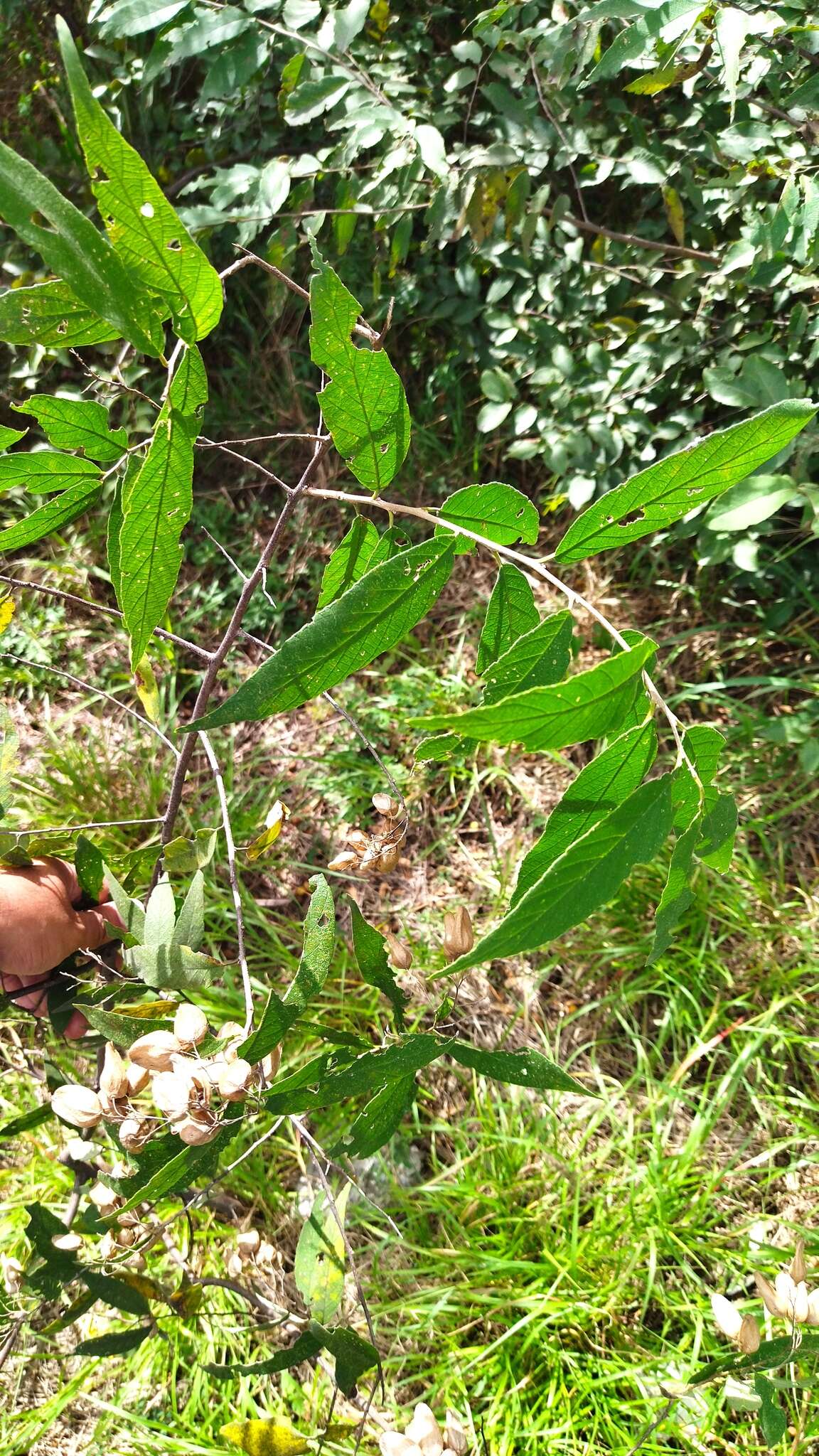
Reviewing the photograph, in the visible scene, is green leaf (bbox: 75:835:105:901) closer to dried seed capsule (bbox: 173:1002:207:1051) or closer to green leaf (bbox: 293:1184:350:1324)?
dried seed capsule (bbox: 173:1002:207:1051)

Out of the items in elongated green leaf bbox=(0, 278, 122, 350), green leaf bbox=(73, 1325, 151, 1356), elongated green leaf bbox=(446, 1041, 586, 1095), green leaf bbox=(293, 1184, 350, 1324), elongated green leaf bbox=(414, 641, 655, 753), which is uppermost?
elongated green leaf bbox=(0, 278, 122, 350)

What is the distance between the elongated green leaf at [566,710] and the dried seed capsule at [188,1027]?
15.9 inches

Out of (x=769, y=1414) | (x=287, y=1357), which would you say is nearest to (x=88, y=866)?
(x=287, y=1357)

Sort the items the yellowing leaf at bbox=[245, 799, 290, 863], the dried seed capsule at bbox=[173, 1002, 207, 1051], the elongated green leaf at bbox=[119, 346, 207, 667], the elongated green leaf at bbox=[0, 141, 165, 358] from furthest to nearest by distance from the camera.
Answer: the yellowing leaf at bbox=[245, 799, 290, 863] → the dried seed capsule at bbox=[173, 1002, 207, 1051] → the elongated green leaf at bbox=[119, 346, 207, 667] → the elongated green leaf at bbox=[0, 141, 165, 358]

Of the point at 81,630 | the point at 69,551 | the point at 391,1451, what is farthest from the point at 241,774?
the point at 391,1451

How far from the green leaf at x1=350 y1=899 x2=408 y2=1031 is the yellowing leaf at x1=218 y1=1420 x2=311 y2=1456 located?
492 mm

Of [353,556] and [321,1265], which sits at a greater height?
[353,556]

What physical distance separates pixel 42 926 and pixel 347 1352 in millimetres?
515

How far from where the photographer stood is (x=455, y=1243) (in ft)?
5.38

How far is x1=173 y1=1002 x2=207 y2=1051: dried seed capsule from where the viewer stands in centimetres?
73

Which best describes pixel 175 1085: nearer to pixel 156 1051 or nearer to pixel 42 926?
pixel 156 1051

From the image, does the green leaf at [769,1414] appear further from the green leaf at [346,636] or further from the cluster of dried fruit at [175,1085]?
the green leaf at [346,636]

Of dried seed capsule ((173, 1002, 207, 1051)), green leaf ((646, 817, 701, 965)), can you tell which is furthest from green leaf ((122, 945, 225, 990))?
green leaf ((646, 817, 701, 965))

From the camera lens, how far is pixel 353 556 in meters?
0.68
